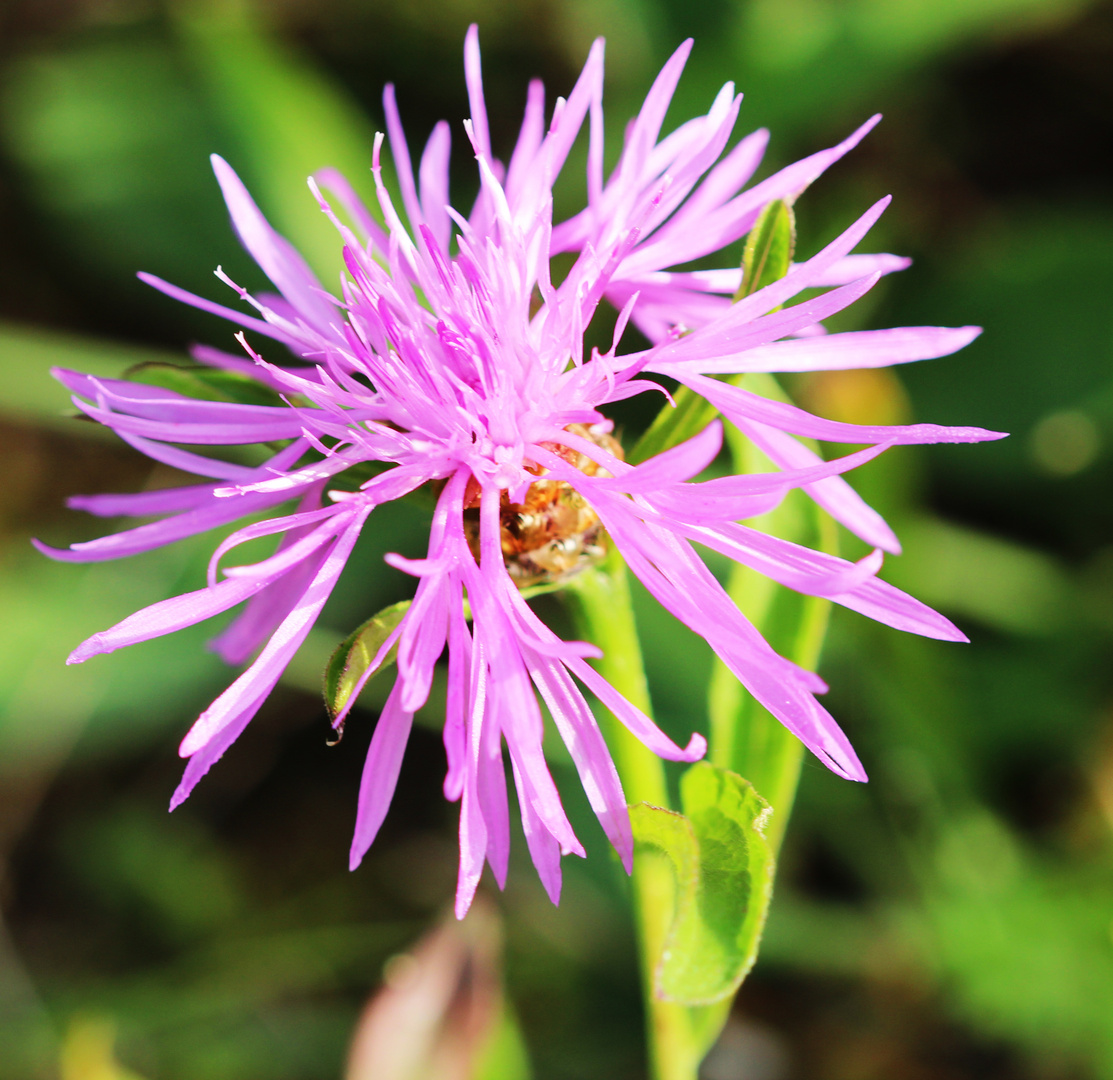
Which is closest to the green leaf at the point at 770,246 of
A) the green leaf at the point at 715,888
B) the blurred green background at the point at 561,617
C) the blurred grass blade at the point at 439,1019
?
the green leaf at the point at 715,888

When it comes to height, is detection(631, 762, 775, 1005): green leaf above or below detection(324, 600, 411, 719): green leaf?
below

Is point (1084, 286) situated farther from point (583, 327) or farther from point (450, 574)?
point (450, 574)

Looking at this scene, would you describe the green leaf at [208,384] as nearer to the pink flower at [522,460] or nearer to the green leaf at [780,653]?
the pink flower at [522,460]

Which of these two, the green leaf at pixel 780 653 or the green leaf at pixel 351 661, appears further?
the green leaf at pixel 780 653

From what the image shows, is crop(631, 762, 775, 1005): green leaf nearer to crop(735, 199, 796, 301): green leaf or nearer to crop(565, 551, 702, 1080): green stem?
crop(565, 551, 702, 1080): green stem

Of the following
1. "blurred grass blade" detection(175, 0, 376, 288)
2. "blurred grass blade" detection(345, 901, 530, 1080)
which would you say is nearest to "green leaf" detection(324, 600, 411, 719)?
"blurred grass blade" detection(345, 901, 530, 1080)

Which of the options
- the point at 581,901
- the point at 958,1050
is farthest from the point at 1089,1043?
the point at 581,901

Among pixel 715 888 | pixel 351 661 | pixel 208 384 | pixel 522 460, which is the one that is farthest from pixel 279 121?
pixel 715 888
